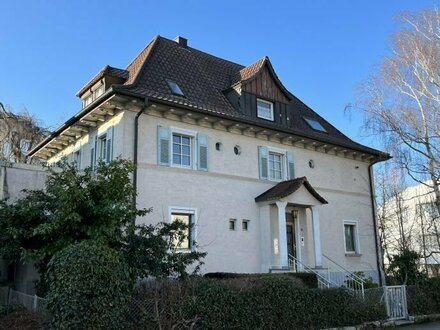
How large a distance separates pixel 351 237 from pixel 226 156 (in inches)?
330

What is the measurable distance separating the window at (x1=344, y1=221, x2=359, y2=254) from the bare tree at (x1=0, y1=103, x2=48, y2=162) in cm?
1799

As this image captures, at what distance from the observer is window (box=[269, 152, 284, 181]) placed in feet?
62.6

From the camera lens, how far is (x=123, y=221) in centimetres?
1056

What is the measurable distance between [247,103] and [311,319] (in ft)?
32.0

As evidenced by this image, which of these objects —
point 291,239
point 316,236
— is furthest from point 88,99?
point 316,236

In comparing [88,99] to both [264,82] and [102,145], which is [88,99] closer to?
[102,145]

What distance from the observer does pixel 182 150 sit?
1639cm

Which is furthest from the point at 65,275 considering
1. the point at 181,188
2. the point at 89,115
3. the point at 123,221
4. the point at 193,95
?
the point at 193,95

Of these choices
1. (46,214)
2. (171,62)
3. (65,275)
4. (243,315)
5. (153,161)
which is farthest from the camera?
(171,62)

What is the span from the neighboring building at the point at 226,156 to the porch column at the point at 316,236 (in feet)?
0.15

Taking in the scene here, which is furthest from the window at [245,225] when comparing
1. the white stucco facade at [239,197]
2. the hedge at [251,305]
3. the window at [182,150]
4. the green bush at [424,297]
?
the green bush at [424,297]

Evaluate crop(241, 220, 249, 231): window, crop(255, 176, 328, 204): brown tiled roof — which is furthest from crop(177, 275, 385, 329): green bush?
crop(241, 220, 249, 231): window

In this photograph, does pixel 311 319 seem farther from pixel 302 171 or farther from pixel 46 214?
pixel 302 171

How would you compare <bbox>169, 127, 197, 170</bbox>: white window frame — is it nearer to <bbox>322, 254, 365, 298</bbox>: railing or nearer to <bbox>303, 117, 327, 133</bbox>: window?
<bbox>322, 254, 365, 298</bbox>: railing
